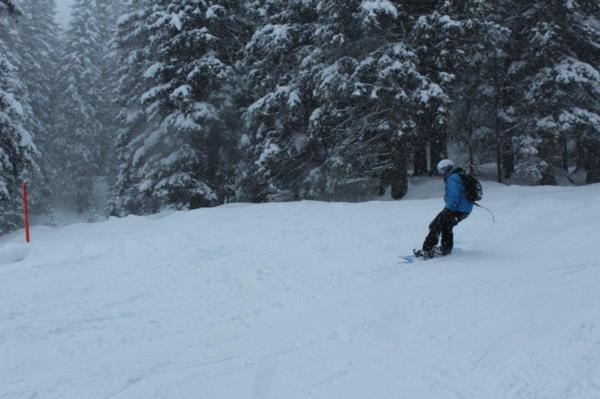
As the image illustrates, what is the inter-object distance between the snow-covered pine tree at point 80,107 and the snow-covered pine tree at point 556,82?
95.4 feet

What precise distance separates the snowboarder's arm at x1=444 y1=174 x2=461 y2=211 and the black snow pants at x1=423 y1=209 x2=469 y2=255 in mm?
127

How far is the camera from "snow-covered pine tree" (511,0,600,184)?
17812 millimetres

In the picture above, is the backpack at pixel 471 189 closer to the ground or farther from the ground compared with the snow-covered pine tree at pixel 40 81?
closer to the ground

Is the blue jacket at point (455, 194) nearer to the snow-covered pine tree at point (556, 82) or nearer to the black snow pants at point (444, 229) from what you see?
the black snow pants at point (444, 229)

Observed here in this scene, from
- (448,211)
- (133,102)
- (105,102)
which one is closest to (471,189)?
(448,211)

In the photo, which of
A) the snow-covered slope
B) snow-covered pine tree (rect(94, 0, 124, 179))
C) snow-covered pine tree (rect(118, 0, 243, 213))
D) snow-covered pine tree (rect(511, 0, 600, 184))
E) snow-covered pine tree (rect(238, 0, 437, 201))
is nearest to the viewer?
the snow-covered slope

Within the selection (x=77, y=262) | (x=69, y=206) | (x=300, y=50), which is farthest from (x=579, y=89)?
(x=69, y=206)

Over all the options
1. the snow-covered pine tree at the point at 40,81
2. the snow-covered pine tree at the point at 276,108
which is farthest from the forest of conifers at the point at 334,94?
the snow-covered pine tree at the point at 40,81

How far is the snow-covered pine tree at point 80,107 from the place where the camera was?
121 ft

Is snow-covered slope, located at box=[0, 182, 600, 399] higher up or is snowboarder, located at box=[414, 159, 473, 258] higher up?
snowboarder, located at box=[414, 159, 473, 258]

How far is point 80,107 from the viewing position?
36906mm

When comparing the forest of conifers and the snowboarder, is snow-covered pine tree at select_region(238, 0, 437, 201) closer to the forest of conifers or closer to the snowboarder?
the forest of conifers

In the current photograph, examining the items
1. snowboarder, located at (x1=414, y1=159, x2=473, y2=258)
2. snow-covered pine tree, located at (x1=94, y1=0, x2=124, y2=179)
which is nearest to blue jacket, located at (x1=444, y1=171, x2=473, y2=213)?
snowboarder, located at (x1=414, y1=159, x2=473, y2=258)

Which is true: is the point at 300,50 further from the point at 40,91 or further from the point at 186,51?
the point at 40,91
